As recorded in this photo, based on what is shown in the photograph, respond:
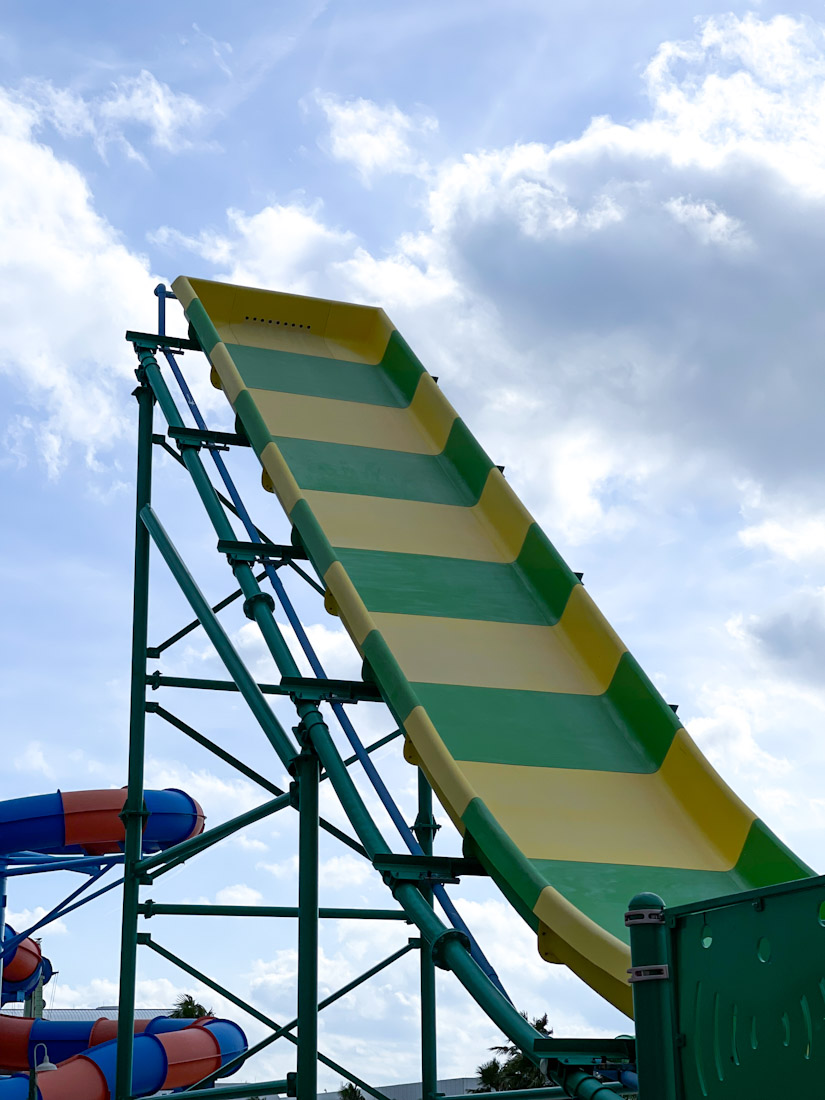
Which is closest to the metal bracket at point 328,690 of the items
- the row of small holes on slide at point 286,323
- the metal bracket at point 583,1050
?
the metal bracket at point 583,1050

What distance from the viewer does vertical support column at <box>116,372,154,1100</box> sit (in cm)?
648

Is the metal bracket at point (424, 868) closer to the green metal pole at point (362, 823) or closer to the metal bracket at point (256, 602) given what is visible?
the green metal pole at point (362, 823)

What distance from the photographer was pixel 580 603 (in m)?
6.24

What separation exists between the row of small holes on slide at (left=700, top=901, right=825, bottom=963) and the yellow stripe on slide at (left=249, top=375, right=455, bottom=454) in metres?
5.01

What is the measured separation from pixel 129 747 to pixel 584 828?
2.99m

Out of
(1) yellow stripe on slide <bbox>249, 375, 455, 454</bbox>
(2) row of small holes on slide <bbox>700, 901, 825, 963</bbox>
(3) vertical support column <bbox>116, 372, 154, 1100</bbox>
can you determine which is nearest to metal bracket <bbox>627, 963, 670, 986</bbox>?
(2) row of small holes on slide <bbox>700, 901, 825, 963</bbox>

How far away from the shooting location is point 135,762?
6957 mm

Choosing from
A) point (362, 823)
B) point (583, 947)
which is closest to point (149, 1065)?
point (362, 823)

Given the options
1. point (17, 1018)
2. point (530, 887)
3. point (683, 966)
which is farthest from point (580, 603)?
point (17, 1018)

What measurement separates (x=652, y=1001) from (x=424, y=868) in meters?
2.09

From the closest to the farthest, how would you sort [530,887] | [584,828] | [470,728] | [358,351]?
[530,887], [584,828], [470,728], [358,351]

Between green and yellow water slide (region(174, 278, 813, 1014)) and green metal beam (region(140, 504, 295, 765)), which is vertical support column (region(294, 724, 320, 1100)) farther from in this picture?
green and yellow water slide (region(174, 278, 813, 1014))

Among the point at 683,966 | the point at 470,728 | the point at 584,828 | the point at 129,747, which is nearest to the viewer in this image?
the point at 683,966

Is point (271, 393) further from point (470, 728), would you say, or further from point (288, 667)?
point (470, 728)
